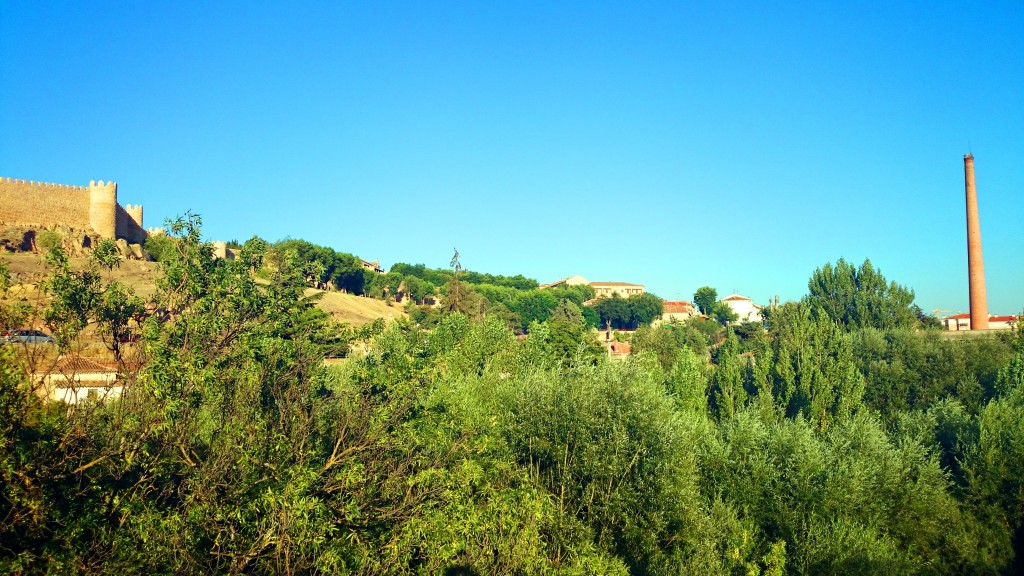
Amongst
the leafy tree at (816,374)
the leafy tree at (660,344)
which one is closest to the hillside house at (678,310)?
the leafy tree at (660,344)

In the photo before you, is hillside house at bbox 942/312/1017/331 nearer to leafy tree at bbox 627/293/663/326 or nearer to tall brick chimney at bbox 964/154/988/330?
tall brick chimney at bbox 964/154/988/330

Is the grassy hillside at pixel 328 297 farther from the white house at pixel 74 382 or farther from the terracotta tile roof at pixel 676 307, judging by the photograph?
the terracotta tile roof at pixel 676 307

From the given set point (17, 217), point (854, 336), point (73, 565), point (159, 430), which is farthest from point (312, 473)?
point (17, 217)

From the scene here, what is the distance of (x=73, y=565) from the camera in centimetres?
770

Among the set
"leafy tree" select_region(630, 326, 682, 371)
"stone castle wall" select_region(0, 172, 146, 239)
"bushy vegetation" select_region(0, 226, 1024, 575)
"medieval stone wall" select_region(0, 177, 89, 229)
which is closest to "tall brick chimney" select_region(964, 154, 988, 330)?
"leafy tree" select_region(630, 326, 682, 371)

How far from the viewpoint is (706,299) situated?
12038 centimetres

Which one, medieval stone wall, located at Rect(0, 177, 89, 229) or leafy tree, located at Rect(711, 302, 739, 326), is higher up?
medieval stone wall, located at Rect(0, 177, 89, 229)

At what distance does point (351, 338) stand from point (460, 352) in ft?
67.7

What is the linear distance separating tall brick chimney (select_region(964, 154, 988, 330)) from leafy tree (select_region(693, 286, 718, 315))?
64.8 metres

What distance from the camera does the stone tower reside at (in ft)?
215

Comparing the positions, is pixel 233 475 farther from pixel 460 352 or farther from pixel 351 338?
pixel 460 352

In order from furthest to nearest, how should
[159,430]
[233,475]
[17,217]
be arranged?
[17,217] → [233,475] → [159,430]

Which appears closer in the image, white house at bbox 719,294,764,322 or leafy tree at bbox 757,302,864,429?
leafy tree at bbox 757,302,864,429

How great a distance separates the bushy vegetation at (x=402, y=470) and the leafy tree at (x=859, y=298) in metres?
39.1
